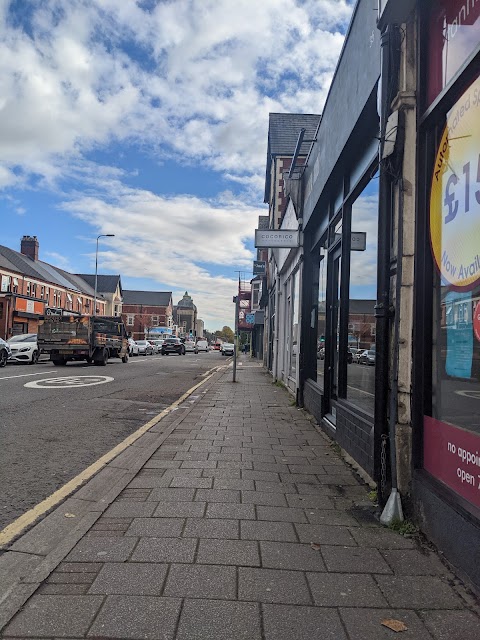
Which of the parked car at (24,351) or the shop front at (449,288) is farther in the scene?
the parked car at (24,351)

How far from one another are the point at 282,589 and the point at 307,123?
2481 cm

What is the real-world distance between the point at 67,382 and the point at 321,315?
811cm

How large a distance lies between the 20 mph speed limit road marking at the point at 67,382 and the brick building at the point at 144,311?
88.0 meters

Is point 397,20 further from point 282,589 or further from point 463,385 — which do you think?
point 282,589

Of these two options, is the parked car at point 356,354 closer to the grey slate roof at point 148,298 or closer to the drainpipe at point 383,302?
the drainpipe at point 383,302

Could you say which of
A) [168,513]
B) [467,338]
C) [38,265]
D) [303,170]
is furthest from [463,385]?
[38,265]

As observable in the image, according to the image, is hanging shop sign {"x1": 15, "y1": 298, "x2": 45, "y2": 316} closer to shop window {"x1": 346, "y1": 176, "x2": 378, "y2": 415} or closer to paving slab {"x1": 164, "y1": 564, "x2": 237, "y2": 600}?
shop window {"x1": 346, "y1": 176, "x2": 378, "y2": 415}

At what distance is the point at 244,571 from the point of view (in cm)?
293

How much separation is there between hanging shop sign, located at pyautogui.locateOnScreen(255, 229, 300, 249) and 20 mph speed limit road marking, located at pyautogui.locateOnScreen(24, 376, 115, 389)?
6117 millimetres

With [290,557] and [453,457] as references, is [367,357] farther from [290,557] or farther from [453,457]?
[290,557]

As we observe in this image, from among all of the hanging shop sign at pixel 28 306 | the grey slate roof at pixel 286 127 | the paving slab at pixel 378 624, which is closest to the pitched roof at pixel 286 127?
the grey slate roof at pixel 286 127

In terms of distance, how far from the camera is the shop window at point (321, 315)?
27.6 feet

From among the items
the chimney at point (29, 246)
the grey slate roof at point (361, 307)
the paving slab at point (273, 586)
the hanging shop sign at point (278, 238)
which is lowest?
the paving slab at point (273, 586)

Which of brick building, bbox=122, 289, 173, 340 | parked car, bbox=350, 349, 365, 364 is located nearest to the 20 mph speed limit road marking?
parked car, bbox=350, 349, 365, 364
